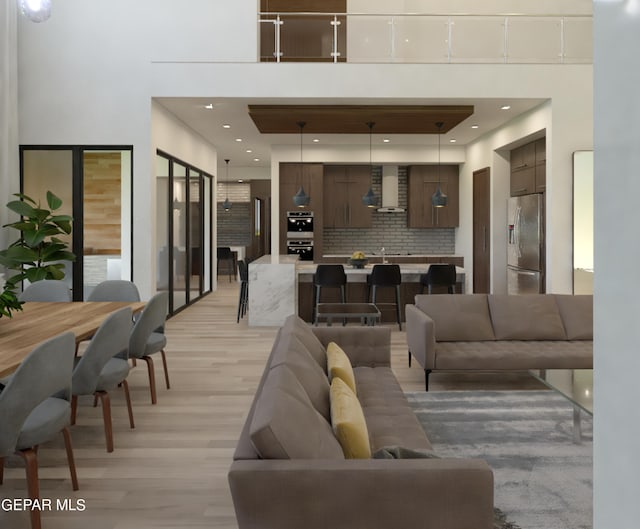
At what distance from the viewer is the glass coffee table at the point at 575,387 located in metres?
3.34

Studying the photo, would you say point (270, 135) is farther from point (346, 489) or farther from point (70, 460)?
point (346, 489)

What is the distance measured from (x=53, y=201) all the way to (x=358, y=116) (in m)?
4.29

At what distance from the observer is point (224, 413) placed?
13.9 feet

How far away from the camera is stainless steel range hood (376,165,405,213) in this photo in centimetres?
1196

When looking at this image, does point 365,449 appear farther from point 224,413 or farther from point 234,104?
point 234,104

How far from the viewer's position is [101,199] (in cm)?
755

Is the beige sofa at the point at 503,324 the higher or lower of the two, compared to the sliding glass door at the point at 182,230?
lower

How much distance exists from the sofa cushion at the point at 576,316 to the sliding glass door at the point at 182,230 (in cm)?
550

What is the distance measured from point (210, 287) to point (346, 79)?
21.0ft

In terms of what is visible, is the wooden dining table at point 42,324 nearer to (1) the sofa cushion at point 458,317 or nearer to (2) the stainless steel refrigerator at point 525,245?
(1) the sofa cushion at point 458,317

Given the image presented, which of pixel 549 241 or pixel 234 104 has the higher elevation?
pixel 234 104

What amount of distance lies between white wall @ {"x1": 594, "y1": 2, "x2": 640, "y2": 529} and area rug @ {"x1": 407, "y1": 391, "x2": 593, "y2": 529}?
2.25 m

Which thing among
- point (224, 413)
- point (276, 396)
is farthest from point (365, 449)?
point (224, 413)

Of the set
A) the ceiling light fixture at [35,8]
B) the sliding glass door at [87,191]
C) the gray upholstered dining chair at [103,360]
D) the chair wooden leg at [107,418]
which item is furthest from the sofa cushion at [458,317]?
the sliding glass door at [87,191]
